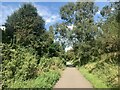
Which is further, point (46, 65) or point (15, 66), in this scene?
point (46, 65)

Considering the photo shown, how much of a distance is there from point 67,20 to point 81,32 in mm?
5437

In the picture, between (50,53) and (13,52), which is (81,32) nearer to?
(50,53)

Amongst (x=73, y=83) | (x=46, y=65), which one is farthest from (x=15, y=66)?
(x=46, y=65)

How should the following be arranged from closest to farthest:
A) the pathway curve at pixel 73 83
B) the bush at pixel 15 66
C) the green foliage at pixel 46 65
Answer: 1. the bush at pixel 15 66
2. the pathway curve at pixel 73 83
3. the green foliage at pixel 46 65

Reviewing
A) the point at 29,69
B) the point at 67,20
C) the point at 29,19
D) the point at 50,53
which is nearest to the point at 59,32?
the point at 67,20

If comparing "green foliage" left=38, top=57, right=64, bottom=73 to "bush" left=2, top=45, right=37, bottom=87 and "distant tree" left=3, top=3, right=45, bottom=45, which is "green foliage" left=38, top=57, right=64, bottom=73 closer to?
"bush" left=2, top=45, right=37, bottom=87

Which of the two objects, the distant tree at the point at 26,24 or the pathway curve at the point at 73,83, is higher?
the distant tree at the point at 26,24

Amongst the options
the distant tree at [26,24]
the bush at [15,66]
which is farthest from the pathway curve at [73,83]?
the distant tree at [26,24]

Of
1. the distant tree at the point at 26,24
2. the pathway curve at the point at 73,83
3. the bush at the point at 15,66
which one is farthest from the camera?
the distant tree at the point at 26,24

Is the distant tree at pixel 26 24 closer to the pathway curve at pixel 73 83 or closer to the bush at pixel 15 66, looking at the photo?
the pathway curve at pixel 73 83

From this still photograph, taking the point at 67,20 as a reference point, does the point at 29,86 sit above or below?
below

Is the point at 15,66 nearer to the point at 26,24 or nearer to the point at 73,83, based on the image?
the point at 73,83

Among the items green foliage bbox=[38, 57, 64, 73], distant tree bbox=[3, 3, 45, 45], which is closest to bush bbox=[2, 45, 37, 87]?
green foliage bbox=[38, 57, 64, 73]

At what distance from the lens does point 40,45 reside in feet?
154
